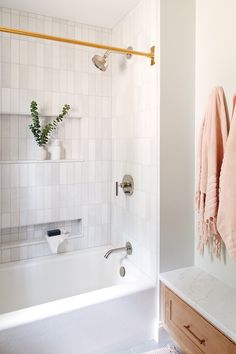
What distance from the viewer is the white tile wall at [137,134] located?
1854mm

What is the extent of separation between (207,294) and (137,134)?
1160mm

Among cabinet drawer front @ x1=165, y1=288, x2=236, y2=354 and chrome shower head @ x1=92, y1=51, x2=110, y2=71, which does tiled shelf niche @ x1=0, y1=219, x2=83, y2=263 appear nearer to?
cabinet drawer front @ x1=165, y1=288, x2=236, y2=354

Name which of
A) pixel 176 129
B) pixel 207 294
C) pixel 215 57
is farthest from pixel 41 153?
pixel 207 294

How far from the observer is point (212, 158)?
1559 millimetres

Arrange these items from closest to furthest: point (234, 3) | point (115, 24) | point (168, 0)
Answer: point (234, 3) → point (168, 0) → point (115, 24)

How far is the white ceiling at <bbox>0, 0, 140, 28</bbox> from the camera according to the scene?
1993mm

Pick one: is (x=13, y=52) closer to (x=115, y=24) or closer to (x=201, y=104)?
(x=115, y=24)

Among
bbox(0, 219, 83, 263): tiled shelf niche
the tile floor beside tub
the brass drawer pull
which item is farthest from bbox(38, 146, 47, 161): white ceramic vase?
the brass drawer pull

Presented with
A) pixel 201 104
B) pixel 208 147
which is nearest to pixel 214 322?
pixel 208 147

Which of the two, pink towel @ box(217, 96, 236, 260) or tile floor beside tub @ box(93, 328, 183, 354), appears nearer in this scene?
pink towel @ box(217, 96, 236, 260)

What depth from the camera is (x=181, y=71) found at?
1.82 m

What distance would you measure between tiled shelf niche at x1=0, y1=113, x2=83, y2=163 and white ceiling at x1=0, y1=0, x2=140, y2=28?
79cm

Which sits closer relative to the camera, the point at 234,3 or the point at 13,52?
the point at 234,3

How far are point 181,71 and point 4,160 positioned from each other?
4.84 feet
